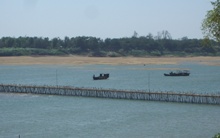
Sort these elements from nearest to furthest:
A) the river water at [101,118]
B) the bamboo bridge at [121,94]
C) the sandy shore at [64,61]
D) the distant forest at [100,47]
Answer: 1. the river water at [101,118]
2. the bamboo bridge at [121,94]
3. the sandy shore at [64,61]
4. the distant forest at [100,47]

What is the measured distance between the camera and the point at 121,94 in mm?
62406

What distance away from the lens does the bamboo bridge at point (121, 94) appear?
56291 millimetres

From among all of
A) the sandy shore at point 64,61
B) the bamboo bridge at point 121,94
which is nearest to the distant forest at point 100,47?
the sandy shore at point 64,61

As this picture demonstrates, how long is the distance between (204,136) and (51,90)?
117ft

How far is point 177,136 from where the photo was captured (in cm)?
3762

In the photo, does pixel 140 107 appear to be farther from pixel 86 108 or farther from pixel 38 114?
pixel 38 114

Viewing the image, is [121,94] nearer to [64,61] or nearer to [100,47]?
[64,61]

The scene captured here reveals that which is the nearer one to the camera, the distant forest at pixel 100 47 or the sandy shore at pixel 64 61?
the sandy shore at pixel 64 61

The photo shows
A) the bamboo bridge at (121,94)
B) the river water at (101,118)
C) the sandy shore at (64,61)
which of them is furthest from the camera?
the sandy shore at (64,61)

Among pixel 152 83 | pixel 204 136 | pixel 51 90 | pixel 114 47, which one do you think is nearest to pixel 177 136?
pixel 204 136

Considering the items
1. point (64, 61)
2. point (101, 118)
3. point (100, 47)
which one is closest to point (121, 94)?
point (101, 118)

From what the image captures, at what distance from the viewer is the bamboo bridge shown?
56.3 meters

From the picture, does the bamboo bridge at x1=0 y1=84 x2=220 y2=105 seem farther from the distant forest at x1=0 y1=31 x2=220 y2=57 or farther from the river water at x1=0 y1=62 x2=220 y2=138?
the distant forest at x1=0 y1=31 x2=220 y2=57

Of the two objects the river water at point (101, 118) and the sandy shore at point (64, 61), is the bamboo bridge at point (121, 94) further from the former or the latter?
the sandy shore at point (64, 61)
